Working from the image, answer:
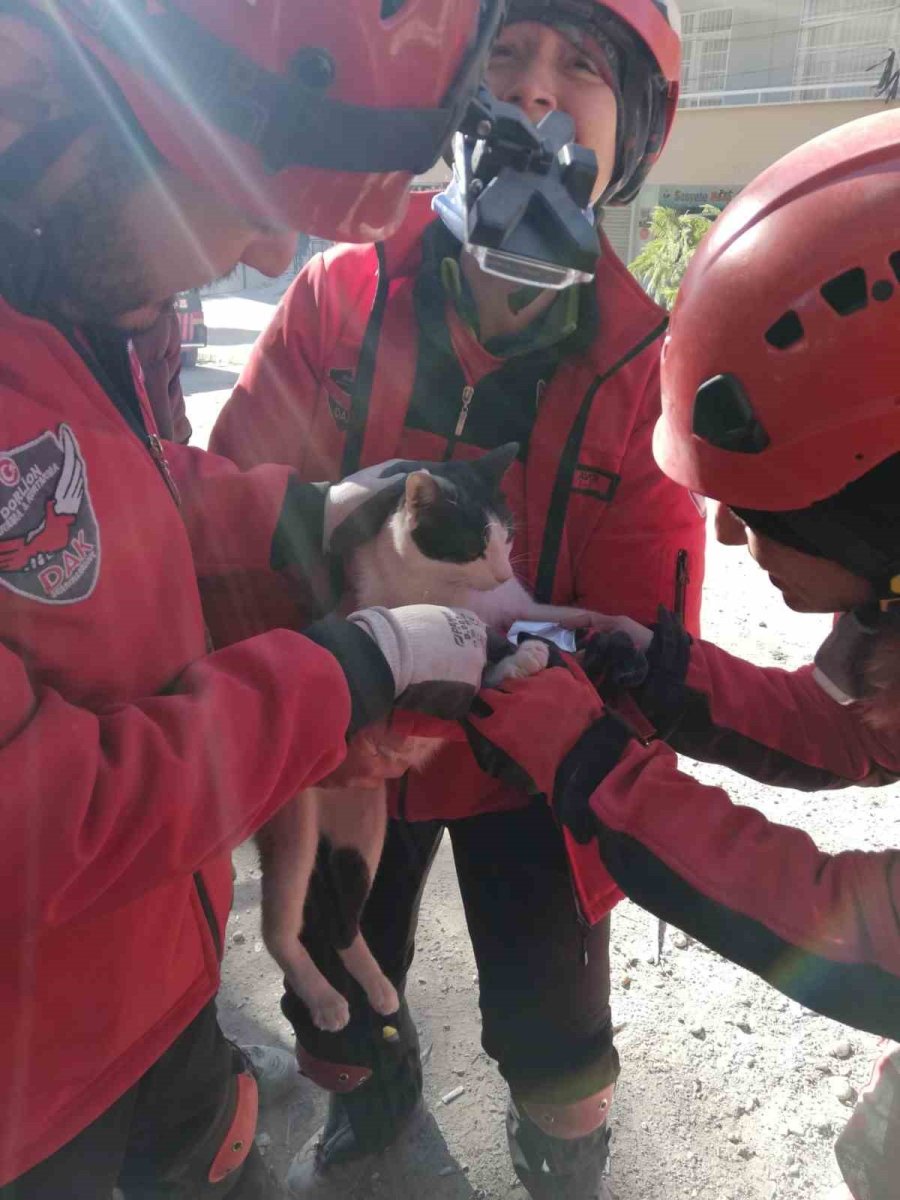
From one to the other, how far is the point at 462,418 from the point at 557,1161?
1.60m

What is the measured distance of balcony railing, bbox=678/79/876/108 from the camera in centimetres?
1273

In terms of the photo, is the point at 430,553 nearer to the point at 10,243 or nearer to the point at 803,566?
the point at 803,566

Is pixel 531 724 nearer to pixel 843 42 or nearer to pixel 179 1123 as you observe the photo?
pixel 179 1123

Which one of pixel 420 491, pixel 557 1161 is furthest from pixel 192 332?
pixel 557 1161

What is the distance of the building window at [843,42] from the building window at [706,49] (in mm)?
1217

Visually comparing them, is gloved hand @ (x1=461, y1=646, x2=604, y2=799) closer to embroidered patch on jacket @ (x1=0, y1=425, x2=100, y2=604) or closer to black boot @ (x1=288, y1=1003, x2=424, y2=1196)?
embroidered patch on jacket @ (x1=0, y1=425, x2=100, y2=604)

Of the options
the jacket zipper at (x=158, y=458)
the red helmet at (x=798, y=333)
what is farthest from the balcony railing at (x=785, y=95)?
the jacket zipper at (x=158, y=458)

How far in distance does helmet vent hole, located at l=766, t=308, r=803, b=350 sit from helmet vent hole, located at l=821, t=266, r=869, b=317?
0.15ft

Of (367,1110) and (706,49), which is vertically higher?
(706,49)

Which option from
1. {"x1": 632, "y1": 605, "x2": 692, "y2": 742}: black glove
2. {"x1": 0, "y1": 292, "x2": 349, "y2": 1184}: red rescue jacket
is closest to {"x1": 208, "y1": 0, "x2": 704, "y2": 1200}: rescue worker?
{"x1": 632, "y1": 605, "x2": 692, "y2": 742}: black glove

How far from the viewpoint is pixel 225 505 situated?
1.52 meters

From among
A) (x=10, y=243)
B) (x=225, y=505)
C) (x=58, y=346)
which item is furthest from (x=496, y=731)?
(x=10, y=243)

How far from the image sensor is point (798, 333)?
3.73 feet

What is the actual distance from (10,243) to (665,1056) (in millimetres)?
2423
